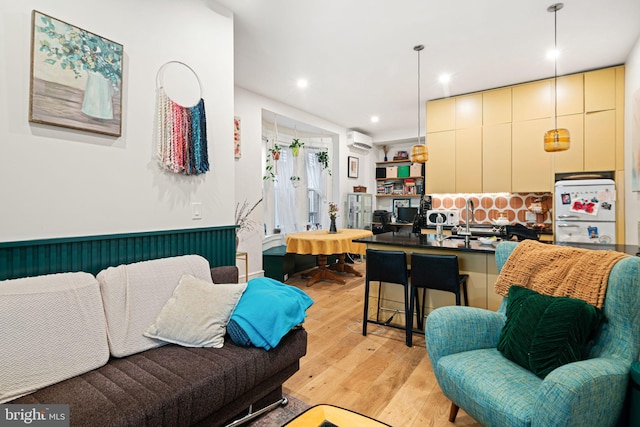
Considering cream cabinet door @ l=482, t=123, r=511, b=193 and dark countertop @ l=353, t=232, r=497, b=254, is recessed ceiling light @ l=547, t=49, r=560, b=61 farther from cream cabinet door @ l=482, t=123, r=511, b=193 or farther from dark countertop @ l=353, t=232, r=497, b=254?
dark countertop @ l=353, t=232, r=497, b=254

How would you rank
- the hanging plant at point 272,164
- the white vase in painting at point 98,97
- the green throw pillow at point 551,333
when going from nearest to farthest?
the green throw pillow at point 551,333, the white vase in painting at point 98,97, the hanging plant at point 272,164

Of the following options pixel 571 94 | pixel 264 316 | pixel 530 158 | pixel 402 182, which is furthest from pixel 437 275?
pixel 402 182

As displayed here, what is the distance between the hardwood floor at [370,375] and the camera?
1836 millimetres

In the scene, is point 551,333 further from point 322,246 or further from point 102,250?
point 322,246

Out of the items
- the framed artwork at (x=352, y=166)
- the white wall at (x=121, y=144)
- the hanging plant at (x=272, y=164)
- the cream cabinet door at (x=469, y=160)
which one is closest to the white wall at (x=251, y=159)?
the hanging plant at (x=272, y=164)

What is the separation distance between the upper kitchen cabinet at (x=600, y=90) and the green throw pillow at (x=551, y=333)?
354 cm

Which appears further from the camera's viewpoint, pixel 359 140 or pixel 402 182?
pixel 402 182

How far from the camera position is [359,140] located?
6543 millimetres

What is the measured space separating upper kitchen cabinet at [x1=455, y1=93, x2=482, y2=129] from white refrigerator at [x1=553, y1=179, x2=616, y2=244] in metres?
1.38

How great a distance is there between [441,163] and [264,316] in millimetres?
4085

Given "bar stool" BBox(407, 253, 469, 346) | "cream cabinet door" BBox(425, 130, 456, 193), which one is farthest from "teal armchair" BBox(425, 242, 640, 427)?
"cream cabinet door" BBox(425, 130, 456, 193)

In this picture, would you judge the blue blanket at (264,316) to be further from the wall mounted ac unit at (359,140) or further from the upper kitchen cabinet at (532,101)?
the wall mounted ac unit at (359,140)

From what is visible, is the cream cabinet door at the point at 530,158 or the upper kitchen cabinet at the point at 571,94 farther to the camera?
the cream cabinet door at the point at 530,158

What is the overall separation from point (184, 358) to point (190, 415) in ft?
0.91
